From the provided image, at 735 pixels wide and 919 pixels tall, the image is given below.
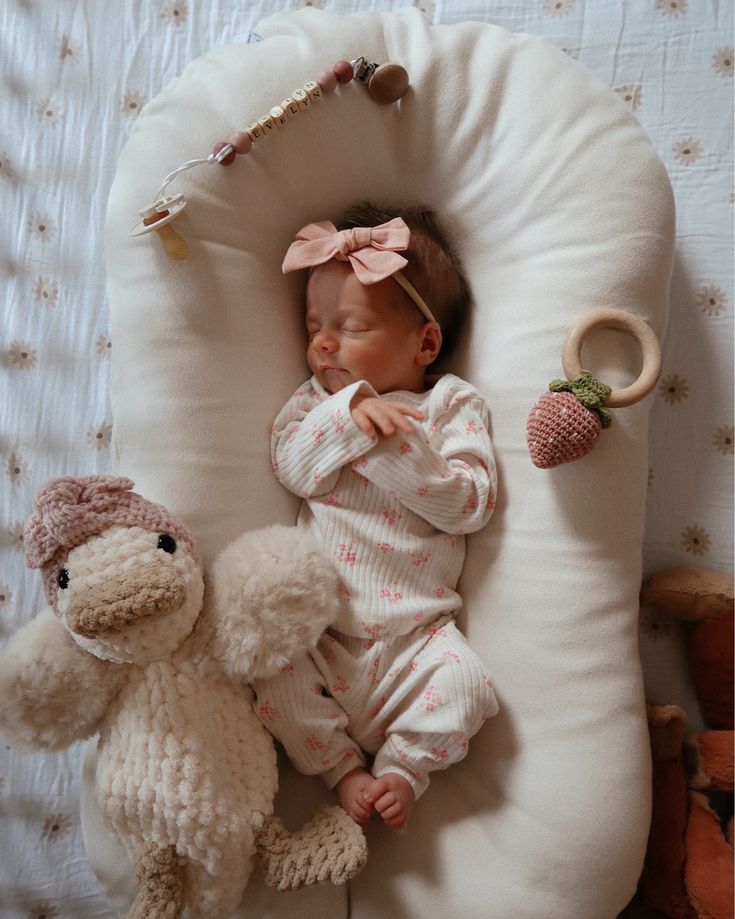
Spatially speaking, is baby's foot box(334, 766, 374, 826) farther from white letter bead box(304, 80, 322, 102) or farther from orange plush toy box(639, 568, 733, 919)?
white letter bead box(304, 80, 322, 102)

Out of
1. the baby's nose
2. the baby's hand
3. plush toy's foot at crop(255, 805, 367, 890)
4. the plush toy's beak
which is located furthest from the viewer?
the baby's nose

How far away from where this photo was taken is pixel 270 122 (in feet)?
A: 3.63

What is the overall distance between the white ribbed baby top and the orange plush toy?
39 centimetres

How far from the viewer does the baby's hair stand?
46.4 inches

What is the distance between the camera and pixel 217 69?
114 cm

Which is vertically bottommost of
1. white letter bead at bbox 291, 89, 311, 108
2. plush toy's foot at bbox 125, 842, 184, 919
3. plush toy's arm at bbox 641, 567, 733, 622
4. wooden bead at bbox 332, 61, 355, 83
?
plush toy's foot at bbox 125, 842, 184, 919

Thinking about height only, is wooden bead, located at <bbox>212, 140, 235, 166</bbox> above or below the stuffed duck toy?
above

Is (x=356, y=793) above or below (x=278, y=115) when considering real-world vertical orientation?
below

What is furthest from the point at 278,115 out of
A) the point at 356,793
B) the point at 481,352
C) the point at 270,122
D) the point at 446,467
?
the point at 356,793

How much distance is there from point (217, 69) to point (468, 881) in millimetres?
1215

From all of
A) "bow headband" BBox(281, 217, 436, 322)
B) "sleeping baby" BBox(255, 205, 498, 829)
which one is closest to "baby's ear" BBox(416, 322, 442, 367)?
"sleeping baby" BBox(255, 205, 498, 829)

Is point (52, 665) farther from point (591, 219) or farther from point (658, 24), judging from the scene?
point (658, 24)

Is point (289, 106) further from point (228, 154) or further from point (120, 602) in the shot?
point (120, 602)

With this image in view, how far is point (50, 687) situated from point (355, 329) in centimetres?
65
